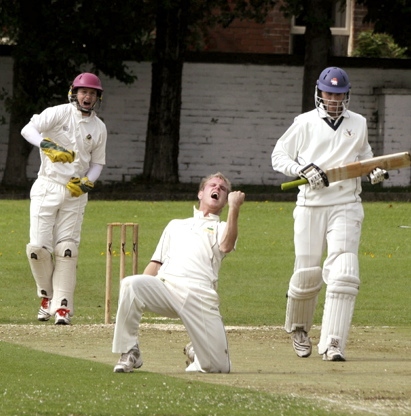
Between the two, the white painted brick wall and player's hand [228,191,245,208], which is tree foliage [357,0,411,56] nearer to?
the white painted brick wall

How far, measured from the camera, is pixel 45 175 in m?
9.77

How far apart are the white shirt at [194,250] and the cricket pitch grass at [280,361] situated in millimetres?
519

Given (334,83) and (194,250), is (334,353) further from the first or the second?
(334,83)

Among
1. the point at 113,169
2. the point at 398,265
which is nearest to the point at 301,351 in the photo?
the point at 398,265

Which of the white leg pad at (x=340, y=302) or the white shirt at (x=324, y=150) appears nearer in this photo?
the white leg pad at (x=340, y=302)

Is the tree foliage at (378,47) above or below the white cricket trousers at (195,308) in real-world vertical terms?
above

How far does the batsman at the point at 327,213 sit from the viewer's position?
26.1 feet

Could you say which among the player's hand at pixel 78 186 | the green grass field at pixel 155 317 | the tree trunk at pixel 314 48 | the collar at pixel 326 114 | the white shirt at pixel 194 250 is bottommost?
the green grass field at pixel 155 317

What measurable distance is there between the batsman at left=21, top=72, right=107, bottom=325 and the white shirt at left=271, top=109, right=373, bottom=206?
1917mm

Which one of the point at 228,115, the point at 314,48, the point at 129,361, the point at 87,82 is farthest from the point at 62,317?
the point at 228,115

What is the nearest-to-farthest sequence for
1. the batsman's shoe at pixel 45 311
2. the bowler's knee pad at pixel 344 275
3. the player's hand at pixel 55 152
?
1. the bowler's knee pad at pixel 344 275
2. the player's hand at pixel 55 152
3. the batsman's shoe at pixel 45 311

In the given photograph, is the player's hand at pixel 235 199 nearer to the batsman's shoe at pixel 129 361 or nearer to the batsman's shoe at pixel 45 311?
the batsman's shoe at pixel 129 361

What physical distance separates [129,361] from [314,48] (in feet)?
55.4

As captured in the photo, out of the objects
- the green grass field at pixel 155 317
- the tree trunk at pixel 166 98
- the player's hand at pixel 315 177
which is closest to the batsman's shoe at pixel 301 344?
the player's hand at pixel 315 177
